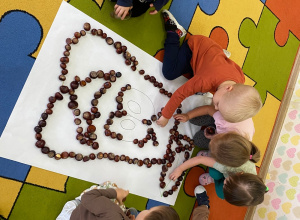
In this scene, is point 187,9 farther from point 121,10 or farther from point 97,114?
point 97,114

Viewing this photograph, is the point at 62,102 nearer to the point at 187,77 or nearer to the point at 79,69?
the point at 79,69

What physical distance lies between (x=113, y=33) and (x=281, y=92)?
1060mm

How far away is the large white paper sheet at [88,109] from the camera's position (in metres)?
0.95

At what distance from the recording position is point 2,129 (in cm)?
92

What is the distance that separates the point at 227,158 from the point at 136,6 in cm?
67

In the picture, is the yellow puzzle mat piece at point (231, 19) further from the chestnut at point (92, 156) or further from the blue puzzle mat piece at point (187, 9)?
the chestnut at point (92, 156)

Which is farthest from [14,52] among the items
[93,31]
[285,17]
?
[285,17]

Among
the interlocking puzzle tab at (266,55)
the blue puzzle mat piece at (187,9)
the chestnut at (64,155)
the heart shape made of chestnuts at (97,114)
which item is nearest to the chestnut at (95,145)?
the heart shape made of chestnuts at (97,114)

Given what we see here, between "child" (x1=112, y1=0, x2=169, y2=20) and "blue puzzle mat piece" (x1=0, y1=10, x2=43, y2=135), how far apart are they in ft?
0.96

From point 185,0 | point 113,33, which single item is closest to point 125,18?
point 113,33

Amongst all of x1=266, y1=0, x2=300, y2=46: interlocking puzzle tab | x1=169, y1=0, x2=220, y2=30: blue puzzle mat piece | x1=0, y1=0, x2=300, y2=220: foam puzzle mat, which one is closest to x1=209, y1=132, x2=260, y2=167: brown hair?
x1=0, y1=0, x2=300, y2=220: foam puzzle mat

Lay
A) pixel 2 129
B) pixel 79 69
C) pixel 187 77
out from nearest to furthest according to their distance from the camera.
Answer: pixel 2 129 < pixel 79 69 < pixel 187 77

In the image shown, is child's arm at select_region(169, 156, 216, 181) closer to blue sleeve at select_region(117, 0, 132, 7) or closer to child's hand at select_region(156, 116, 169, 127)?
child's hand at select_region(156, 116, 169, 127)

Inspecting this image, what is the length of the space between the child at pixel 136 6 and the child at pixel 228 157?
0.56m
